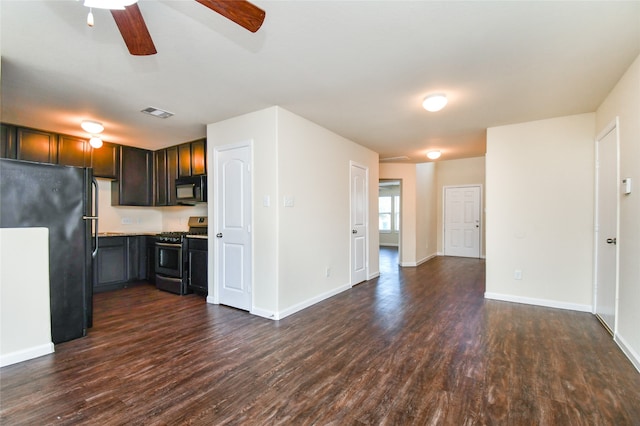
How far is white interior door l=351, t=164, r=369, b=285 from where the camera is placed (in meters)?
4.83

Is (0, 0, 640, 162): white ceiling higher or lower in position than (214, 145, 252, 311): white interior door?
higher

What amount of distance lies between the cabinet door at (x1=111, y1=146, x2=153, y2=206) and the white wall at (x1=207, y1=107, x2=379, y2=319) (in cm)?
219

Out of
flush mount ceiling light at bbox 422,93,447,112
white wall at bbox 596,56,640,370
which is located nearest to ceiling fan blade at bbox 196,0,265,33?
flush mount ceiling light at bbox 422,93,447,112

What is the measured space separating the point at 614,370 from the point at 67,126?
20.9 feet

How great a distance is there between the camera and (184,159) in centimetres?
493

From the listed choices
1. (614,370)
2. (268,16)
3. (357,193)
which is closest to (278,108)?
(268,16)

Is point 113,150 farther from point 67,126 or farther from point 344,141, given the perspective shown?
point 344,141

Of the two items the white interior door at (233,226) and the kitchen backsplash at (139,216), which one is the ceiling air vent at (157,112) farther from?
the kitchen backsplash at (139,216)

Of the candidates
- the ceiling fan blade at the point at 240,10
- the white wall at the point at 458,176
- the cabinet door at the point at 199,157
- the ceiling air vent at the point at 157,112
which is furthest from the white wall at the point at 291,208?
the white wall at the point at 458,176

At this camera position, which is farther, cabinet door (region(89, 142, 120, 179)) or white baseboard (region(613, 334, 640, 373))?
cabinet door (region(89, 142, 120, 179))

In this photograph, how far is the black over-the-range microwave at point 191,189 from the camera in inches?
179

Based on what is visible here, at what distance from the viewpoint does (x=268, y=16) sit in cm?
180

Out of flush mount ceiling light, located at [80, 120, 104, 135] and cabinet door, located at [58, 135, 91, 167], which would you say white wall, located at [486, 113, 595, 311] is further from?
cabinet door, located at [58, 135, 91, 167]

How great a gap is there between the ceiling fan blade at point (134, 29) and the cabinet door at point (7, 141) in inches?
141
